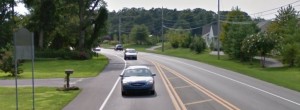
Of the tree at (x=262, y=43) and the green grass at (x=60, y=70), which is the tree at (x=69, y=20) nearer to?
the green grass at (x=60, y=70)

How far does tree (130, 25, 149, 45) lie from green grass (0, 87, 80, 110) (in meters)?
115

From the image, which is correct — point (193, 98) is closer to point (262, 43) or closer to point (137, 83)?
point (137, 83)

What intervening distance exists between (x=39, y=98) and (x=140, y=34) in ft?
398

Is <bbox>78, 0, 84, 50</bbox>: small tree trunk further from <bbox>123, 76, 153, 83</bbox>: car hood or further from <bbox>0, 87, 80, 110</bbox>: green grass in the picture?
<bbox>123, 76, 153, 83</bbox>: car hood

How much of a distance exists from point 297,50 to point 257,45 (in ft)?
23.0

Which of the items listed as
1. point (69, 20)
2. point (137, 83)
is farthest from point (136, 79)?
point (69, 20)

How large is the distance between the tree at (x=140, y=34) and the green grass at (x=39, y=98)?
11457cm

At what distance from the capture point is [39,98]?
2359 cm

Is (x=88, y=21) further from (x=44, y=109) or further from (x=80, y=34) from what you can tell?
(x=44, y=109)

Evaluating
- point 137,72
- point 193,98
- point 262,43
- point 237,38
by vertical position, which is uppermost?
point 237,38

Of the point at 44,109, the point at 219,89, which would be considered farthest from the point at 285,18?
the point at 44,109

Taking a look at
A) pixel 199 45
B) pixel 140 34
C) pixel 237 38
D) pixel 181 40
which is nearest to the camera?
pixel 237 38

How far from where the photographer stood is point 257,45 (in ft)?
194

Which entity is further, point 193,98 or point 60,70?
point 60,70
